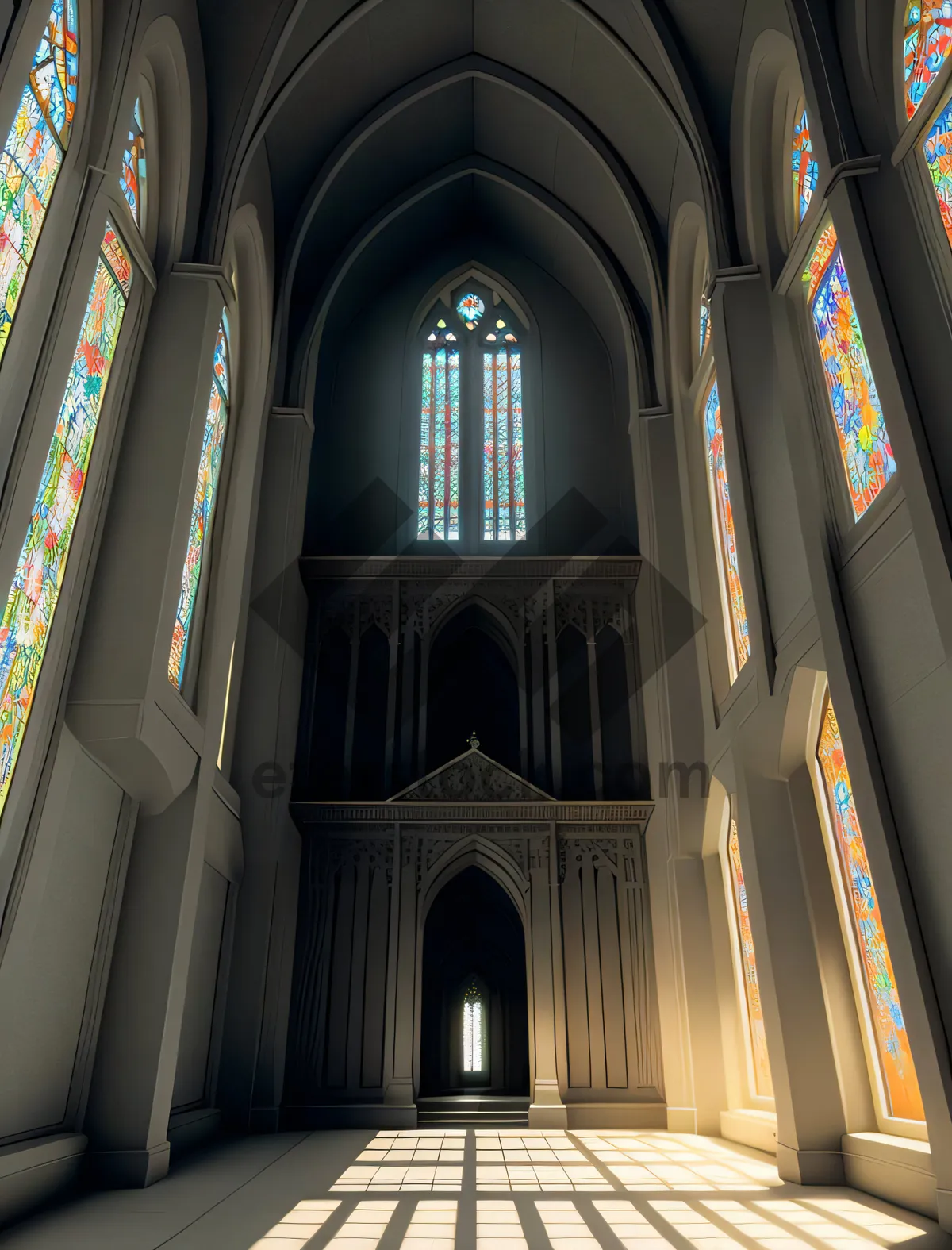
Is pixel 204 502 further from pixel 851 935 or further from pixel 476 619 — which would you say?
pixel 851 935

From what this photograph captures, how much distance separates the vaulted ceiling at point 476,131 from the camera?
7.93m

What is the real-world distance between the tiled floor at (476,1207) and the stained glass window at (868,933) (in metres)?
0.69

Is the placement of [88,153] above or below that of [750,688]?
above

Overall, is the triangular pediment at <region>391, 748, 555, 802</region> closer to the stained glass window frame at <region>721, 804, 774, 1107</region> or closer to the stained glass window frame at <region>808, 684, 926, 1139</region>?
the stained glass window frame at <region>721, 804, 774, 1107</region>

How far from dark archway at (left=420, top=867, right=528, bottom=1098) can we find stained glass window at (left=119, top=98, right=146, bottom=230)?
997cm

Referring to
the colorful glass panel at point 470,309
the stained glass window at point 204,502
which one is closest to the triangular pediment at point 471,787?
the stained glass window at point 204,502

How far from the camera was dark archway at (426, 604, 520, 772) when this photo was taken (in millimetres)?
11820

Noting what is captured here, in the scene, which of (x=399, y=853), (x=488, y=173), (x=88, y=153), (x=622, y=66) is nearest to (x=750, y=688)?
(x=399, y=853)

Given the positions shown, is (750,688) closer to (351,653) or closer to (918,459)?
(918,459)

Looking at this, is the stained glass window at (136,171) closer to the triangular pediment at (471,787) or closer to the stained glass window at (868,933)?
the triangular pediment at (471,787)

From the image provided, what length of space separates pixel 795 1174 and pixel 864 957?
137cm

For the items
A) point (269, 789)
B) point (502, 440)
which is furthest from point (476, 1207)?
point (502, 440)

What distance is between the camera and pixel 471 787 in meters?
9.70

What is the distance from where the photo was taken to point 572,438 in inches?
483
